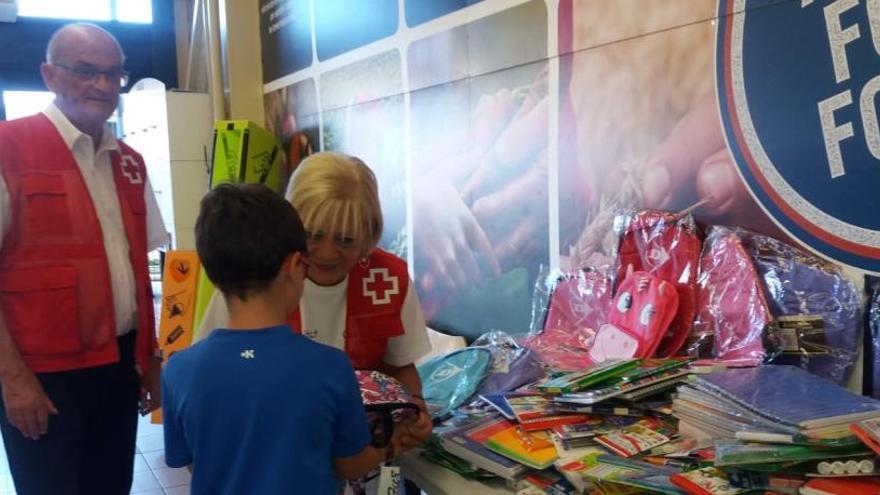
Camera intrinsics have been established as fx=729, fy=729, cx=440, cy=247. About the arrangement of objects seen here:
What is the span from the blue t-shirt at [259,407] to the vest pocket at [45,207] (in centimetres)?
79

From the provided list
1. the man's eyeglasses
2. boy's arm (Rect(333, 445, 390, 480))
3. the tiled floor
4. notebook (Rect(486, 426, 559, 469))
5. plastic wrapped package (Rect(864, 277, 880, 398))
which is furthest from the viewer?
the tiled floor

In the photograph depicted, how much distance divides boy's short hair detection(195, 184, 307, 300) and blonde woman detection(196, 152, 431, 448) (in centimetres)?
22

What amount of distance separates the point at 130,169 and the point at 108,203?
13 centimetres

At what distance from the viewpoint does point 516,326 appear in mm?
2725

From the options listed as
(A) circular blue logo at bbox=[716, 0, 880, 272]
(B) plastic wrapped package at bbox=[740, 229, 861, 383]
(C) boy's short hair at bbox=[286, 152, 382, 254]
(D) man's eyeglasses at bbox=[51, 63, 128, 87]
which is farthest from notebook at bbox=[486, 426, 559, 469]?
(D) man's eyeglasses at bbox=[51, 63, 128, 87]

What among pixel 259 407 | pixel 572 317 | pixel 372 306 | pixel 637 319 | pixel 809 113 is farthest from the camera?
pixel 572 317

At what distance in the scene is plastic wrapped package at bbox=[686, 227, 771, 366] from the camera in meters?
1.63

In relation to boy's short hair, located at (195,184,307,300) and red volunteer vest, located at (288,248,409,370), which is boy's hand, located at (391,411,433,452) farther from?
boy's short hair, located at (195,184,307,300)

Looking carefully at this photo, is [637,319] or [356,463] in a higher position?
[637,319]

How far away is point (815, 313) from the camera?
1.59 meters

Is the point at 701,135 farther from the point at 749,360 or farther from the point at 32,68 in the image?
the point at 32,68

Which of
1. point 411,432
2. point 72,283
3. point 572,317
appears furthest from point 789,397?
point 72,283

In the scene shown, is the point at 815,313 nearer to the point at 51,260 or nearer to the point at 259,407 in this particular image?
the point at 259,407

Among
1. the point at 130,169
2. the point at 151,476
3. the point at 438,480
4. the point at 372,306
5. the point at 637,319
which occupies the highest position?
the point at 130,169
